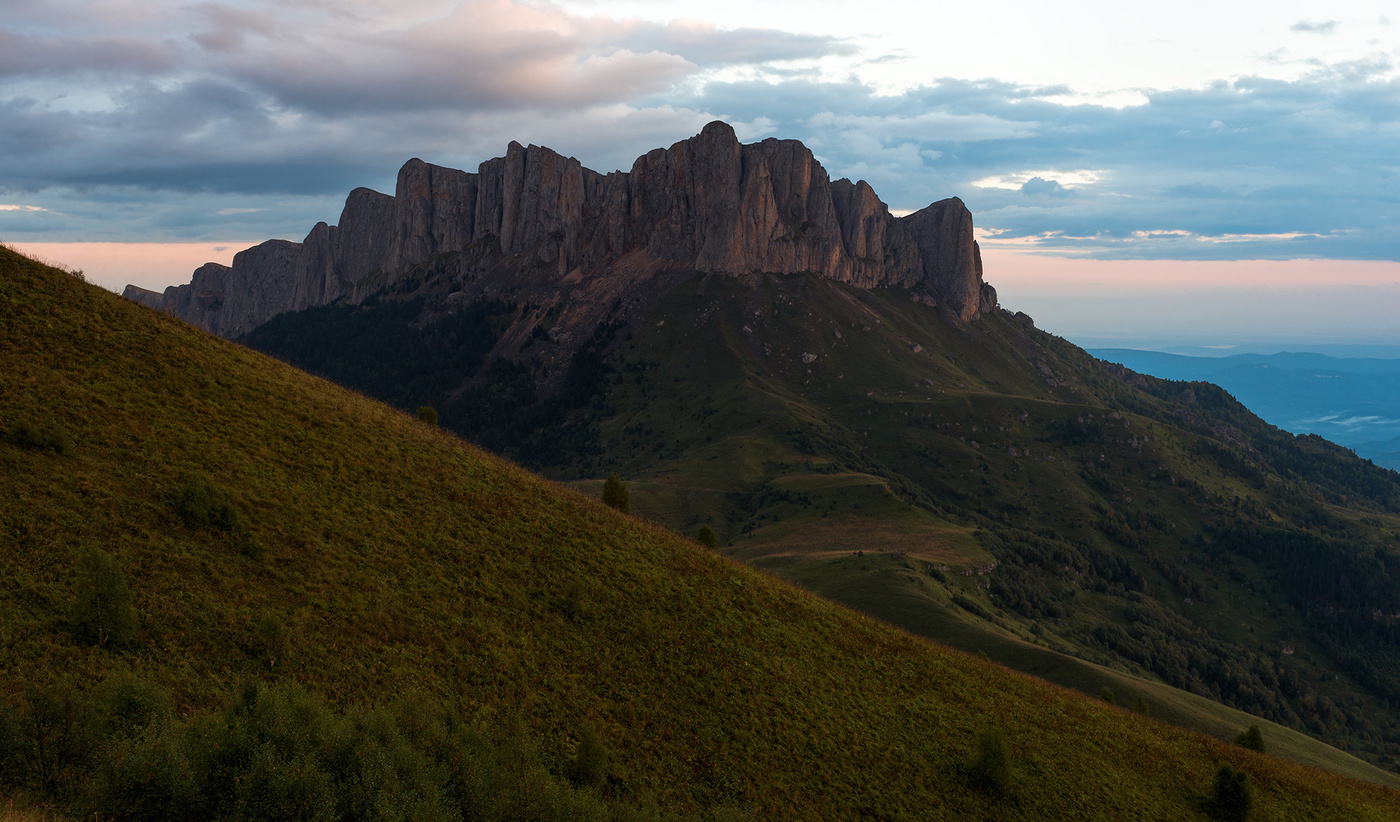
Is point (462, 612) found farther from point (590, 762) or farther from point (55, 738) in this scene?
point (55, 738)

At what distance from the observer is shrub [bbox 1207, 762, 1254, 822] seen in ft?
121

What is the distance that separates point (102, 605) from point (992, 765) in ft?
112

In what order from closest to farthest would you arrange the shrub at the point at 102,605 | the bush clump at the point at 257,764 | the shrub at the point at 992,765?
the bush clump at the point at 257,764, the shrub at the point at 102,605, the shrub at the point at 992,765

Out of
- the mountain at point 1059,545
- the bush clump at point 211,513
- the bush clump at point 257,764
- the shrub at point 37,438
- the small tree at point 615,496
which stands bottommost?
the mountain at point 1059,545

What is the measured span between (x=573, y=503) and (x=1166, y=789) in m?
35.8

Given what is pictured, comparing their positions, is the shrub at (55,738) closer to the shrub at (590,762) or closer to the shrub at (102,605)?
the shrub at (102,605)

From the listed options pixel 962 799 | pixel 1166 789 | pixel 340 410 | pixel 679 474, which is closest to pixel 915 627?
pixel 1166 789

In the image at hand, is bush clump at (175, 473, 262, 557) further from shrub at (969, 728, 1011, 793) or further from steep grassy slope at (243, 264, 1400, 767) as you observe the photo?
steep grassy slope at (243, 264, 1400, 767)

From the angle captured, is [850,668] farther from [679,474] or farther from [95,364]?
[679,474]

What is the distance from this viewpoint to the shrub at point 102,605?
20406 millimetres

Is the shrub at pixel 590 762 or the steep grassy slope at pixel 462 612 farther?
the shrub at pixel 590 762

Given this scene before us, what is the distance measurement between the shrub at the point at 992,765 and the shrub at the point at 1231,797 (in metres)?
12.7

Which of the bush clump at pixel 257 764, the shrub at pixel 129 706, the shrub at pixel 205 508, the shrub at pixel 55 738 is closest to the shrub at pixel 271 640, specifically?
the bush clump at pixel 257 764

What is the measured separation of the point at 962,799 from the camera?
3266 centimetres
